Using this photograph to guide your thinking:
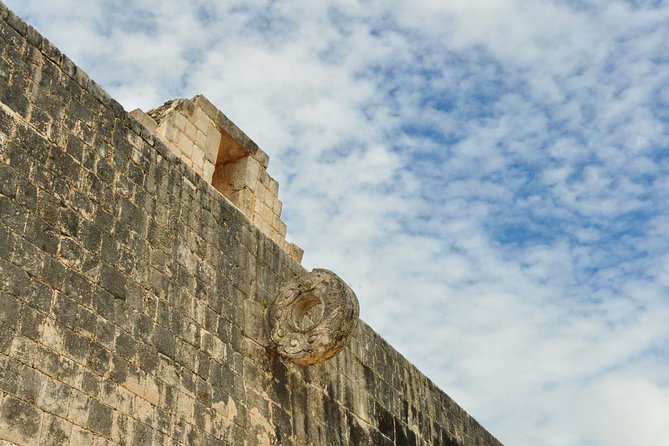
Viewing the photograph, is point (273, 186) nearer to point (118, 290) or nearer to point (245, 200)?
point (245, 200)

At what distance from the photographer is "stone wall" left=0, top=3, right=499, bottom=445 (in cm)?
542

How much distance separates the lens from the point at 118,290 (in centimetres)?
612

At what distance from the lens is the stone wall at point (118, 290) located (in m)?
5.42

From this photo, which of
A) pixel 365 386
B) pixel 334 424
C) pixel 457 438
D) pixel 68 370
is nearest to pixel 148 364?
pixel 68 370

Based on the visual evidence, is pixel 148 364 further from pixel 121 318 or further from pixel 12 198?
pixel 12 198

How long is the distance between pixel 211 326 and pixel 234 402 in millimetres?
606

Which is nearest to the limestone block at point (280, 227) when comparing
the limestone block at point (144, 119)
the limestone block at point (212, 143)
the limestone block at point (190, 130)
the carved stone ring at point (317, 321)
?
the limestone block at point (212, 143)

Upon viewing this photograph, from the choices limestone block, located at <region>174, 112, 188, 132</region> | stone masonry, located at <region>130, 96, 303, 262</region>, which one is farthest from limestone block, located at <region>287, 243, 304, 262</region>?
limestone block, located at <region>174, 112, 188, 132</region>

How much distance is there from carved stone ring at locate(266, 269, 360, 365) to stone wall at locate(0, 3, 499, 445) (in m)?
0.16

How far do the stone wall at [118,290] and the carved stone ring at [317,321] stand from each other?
0.54ft

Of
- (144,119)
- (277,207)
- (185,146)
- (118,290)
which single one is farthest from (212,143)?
(118,290)

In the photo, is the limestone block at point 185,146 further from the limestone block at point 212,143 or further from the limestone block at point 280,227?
the limestone block at point 280,227

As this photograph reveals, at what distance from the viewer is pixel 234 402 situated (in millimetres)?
7016

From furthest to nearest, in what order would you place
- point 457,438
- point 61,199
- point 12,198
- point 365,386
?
point 457,438 → point 365,386 → point 61,199 → point 12,198
